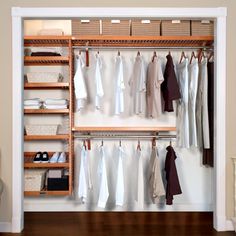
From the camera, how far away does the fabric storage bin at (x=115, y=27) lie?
3.47 metres

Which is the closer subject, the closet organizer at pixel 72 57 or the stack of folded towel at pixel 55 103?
the closet organizer at pixel 72 57

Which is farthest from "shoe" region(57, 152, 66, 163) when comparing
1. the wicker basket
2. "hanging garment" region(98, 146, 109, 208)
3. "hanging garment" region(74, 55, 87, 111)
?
"hanging garment" region(74, 55, 87, 111)

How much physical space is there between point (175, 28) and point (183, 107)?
0.92 meters

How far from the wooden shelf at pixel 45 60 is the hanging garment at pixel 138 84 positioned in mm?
805

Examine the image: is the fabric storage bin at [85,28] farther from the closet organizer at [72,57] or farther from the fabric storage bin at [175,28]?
the fabric storage bin at [175,28]

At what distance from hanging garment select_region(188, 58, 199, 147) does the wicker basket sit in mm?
1576

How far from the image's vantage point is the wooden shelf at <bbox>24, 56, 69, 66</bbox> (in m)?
3.52

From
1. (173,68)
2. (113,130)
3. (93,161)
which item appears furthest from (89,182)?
(173,68)

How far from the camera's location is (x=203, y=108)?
11.2 feet

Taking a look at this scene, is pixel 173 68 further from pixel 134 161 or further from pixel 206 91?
pixel 134 161

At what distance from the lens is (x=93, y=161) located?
3879mm

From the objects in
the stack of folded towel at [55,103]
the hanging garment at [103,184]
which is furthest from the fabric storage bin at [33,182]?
the stack of folded towel at [55,103]

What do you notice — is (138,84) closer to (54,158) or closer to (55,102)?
(55,102)

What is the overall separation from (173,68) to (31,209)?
244 cm
